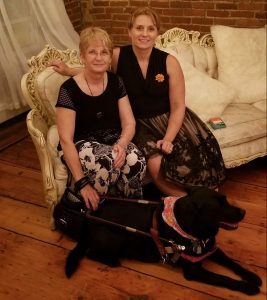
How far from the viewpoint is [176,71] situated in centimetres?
196

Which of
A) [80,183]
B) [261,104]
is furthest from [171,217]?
[261,104]

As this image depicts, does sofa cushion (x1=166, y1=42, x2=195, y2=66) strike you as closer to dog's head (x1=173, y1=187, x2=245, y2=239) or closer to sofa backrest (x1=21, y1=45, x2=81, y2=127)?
sofa backrest (x1=21, y1=45, x2=81, y2=127)

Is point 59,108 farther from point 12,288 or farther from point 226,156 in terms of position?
point 226,156

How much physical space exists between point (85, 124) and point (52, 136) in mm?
240

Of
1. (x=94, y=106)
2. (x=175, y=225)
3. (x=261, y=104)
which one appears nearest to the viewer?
(x=175, y=225)

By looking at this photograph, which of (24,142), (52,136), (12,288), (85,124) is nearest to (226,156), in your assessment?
(85,124)

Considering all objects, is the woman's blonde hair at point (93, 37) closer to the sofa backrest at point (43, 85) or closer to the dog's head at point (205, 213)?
the sofa backrest at point (43, 85)

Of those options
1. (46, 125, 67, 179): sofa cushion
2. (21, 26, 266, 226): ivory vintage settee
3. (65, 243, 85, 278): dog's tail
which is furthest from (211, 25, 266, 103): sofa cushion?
(65, 243, 85, 278): dog's tail

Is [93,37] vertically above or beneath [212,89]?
above

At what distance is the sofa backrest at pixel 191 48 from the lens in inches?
99.5

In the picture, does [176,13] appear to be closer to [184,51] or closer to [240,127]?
[184,51]

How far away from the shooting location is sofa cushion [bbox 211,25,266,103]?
2574 millimetres

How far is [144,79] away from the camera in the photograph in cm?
194

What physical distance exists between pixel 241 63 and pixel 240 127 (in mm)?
670
